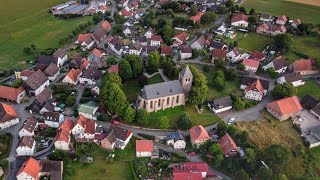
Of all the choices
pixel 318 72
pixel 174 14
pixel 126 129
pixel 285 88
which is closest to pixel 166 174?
pixel 126 129

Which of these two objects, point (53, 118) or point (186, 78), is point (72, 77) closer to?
point (53, 118)

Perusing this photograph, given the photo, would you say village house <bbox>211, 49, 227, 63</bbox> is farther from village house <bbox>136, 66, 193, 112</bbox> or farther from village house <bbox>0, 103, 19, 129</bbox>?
village house <bbox>0, 103, 19, 129</bbox>

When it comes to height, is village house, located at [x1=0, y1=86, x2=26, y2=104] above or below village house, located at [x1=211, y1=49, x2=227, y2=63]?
Answer: below

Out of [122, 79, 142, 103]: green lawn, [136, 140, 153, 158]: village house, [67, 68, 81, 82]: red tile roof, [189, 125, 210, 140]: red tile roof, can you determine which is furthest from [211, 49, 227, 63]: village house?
[136, 140, 153, 158]: village house

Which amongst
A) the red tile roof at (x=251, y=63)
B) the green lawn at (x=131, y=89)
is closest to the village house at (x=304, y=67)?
the red tile roof at (x=251, y=63)

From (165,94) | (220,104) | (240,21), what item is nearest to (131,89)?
(165,94)

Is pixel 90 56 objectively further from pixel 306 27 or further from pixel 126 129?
pixel 306 27
